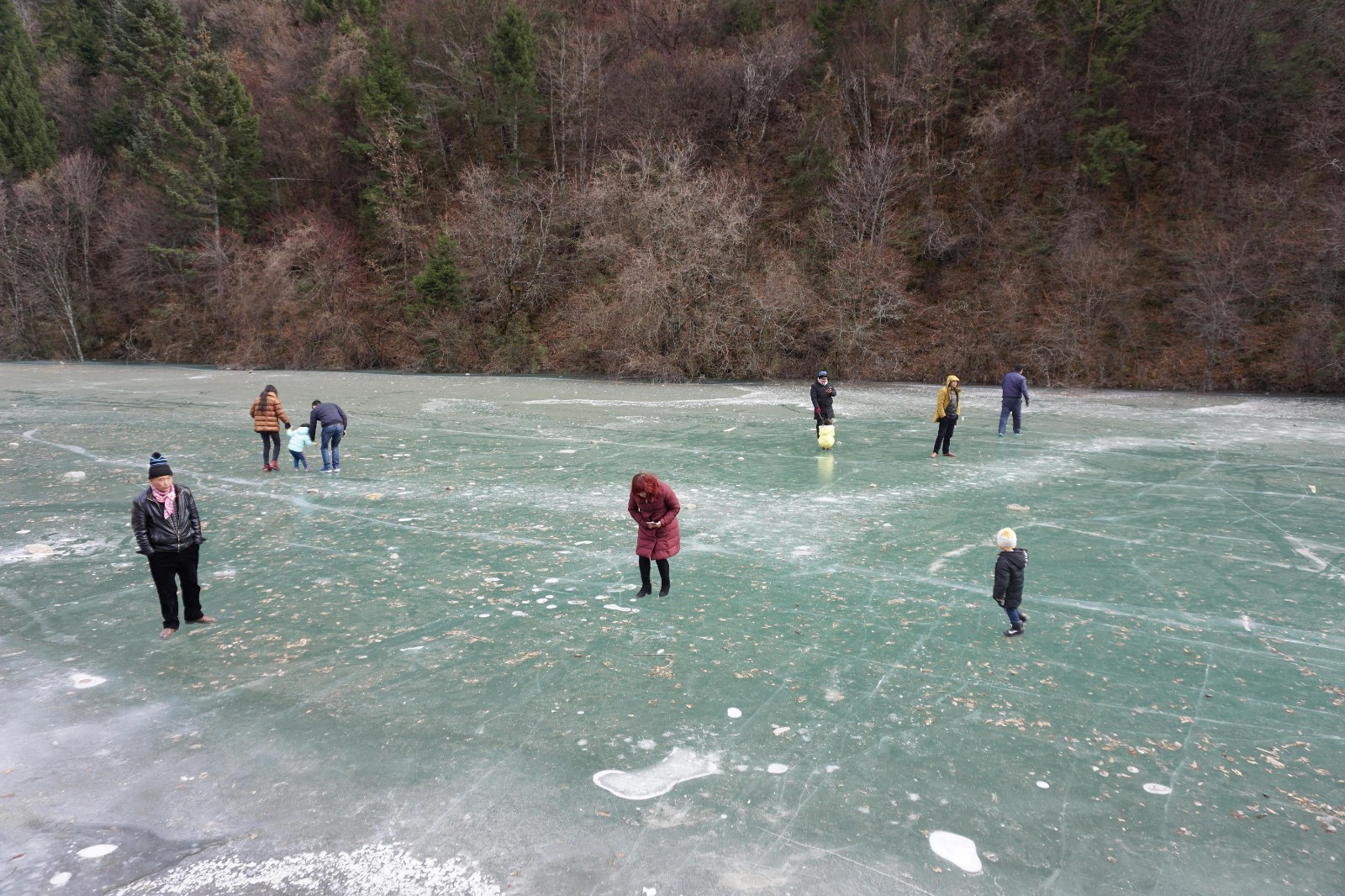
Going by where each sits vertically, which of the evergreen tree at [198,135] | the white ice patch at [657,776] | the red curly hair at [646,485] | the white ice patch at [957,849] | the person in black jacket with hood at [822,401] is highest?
the evergreen tree at [198,135]

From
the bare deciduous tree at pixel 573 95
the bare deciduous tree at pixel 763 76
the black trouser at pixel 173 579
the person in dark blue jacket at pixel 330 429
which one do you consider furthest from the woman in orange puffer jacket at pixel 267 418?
the bare deciduous tree at pixel 763 76

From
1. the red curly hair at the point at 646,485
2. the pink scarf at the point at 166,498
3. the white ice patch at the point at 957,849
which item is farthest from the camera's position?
the red curly hair at the point at 646,485

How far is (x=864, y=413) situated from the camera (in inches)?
864

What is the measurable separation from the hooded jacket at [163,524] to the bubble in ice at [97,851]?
2918mm

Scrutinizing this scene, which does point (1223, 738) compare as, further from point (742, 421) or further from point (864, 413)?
point (864, 413)

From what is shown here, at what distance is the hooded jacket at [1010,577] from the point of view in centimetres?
650

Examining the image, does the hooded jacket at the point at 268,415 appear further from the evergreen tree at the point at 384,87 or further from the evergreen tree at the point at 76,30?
the evergreen tree at the point at 76,30

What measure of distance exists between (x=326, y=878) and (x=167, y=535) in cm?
400

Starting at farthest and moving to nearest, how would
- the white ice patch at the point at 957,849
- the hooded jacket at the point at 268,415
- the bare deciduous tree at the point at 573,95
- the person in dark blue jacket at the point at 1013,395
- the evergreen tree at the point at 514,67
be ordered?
the bare deciduous tree at the point at 573,95 < the evergreen tree at the point at 514,67 < the person in dark blue jacket at the point at 1013,395 < the hooded jacket at the point at 268,415 < the white ice patch at the point at 957,849

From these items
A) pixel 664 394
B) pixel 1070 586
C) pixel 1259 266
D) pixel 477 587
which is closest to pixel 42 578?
pixel 477 587

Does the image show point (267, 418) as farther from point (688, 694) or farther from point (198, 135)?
point (198, 135)

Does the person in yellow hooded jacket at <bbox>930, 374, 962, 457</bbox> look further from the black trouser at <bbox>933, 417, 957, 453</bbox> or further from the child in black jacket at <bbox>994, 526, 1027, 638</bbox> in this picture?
the child in black jacket at <bbox>994, 526, 1027, 638</bbox>

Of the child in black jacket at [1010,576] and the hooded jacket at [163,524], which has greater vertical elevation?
the hooded jacket at [163,524]

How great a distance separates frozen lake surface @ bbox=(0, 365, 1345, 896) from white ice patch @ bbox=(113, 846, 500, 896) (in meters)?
0.02
